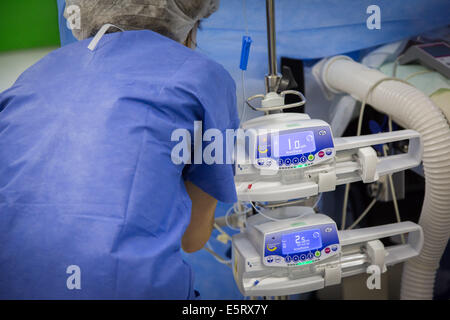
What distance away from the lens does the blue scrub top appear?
0.88m

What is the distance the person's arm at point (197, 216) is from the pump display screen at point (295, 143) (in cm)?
26

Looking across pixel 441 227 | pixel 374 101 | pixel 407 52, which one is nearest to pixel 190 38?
pixel 374 101

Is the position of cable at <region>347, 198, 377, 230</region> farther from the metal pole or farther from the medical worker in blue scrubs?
the medical worker in blue scrubs

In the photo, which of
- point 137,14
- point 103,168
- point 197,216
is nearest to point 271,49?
point 137,14

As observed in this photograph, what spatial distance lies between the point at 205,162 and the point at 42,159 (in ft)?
1.26

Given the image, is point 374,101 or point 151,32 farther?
Answer: point 374,101

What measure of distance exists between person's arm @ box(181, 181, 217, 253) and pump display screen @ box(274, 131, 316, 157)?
26 centimetres

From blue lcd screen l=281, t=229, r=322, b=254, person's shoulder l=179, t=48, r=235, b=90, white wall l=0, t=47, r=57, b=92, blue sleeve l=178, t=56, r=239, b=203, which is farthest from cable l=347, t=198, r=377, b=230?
white wall l=0, t=47, r=57, b=92

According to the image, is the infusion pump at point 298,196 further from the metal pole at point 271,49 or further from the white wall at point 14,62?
the white wall at point 14,62

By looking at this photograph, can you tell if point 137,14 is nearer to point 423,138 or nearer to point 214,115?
point 214,115

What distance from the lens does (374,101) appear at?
61.5 inches

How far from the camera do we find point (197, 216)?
1268mm

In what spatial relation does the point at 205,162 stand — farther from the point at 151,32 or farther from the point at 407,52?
the point at 407,52
